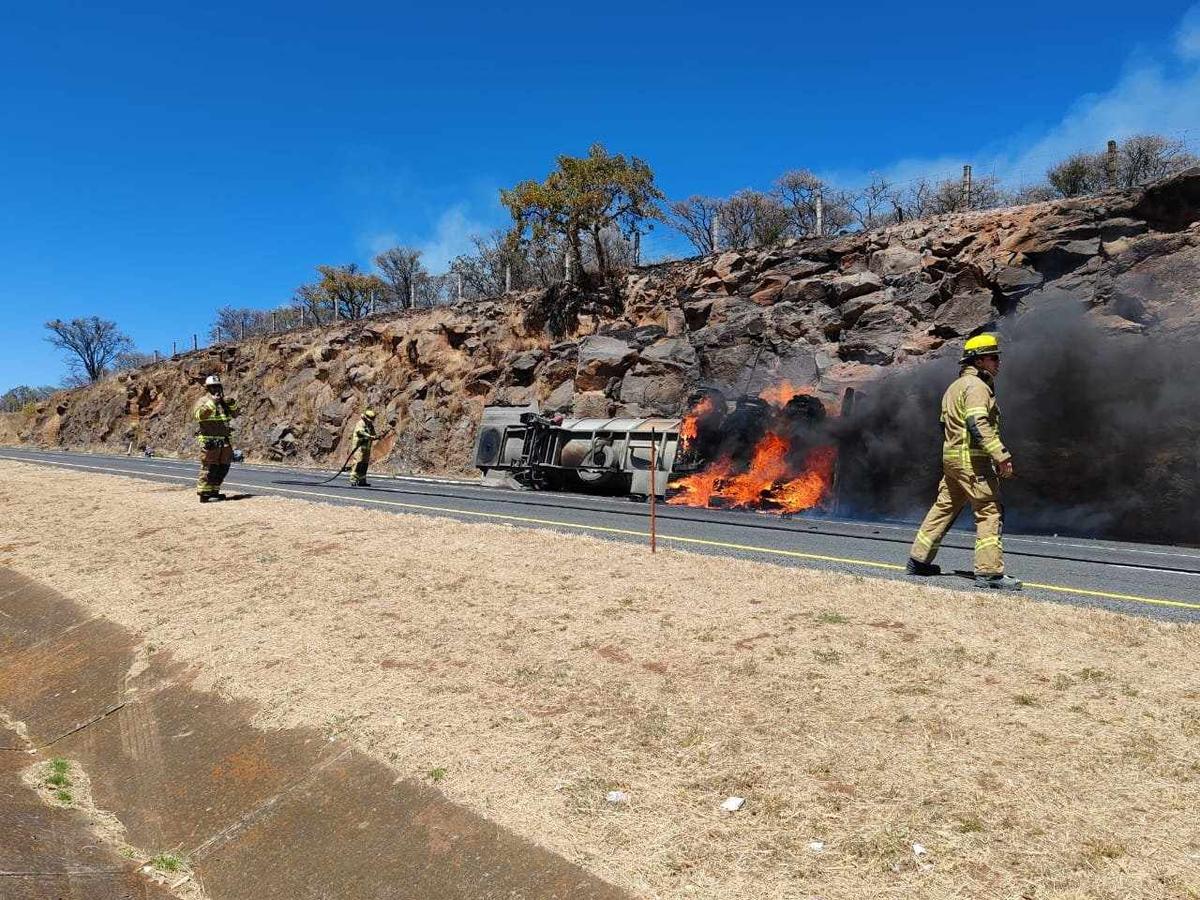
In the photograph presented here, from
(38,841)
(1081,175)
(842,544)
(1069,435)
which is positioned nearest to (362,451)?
(842,544)

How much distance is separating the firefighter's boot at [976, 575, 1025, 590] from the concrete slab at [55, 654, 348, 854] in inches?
197

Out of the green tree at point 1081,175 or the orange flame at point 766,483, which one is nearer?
the orange flame at point 766,483

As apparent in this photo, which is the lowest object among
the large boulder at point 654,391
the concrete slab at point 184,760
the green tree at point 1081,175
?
the concrete slab at point 184,760

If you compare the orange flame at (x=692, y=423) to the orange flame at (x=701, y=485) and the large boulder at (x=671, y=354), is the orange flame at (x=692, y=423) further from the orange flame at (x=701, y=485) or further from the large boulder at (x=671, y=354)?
the large boulder at (x=671, y=354)

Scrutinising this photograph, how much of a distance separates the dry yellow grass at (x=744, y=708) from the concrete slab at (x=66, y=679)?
1.05 feet

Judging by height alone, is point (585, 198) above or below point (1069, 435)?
above

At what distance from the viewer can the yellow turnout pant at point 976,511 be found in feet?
20.1

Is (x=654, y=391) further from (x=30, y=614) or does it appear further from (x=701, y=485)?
(x=30, y=614)

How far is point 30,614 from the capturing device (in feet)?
26.0

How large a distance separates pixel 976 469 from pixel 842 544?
9.30 feet

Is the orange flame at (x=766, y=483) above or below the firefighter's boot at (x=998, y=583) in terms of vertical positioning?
above

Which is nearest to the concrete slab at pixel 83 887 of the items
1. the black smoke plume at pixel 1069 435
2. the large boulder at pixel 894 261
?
the black smoke plume at pixel 1069 435

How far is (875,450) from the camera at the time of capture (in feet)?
44.1

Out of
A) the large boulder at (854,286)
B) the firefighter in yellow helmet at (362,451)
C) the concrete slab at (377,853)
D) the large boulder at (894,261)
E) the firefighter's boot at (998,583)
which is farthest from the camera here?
the large boulder at (894,261)
